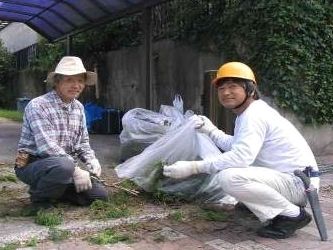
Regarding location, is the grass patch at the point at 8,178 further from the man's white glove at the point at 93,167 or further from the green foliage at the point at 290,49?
the green foliage at the point at 290,49

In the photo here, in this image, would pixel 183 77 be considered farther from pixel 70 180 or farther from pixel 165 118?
pixel 70 180

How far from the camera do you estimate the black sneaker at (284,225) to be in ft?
12.8

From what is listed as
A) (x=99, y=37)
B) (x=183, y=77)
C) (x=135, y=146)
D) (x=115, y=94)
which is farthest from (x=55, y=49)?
(x=135, y=146)

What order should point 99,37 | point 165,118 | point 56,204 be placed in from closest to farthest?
point 56,204 < point 165,118 < point 99,37

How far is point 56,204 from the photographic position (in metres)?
4.57

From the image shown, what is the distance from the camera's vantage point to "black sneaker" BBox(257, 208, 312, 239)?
3.91m

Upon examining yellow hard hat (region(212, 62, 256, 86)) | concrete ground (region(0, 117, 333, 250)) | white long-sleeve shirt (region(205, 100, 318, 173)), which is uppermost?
yellow hard hat (region(212, 62, 256, 86))

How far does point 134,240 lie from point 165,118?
9.22ft

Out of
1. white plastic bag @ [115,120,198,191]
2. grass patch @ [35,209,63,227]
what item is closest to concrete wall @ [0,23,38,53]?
white plastic bag @ [115,120,198,191]

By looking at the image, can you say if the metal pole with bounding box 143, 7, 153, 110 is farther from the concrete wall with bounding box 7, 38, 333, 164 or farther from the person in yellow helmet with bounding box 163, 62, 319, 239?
the person in yellow helmet with bounding box 163, 62, 319, 239

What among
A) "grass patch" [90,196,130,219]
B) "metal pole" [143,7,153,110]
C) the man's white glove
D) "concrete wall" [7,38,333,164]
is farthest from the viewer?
"metal pole" [143,7,153,110]

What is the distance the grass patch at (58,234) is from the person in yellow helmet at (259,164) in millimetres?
849

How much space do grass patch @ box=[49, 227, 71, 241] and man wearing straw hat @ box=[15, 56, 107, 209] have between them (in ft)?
1.23

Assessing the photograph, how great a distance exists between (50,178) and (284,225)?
5.91 feet
